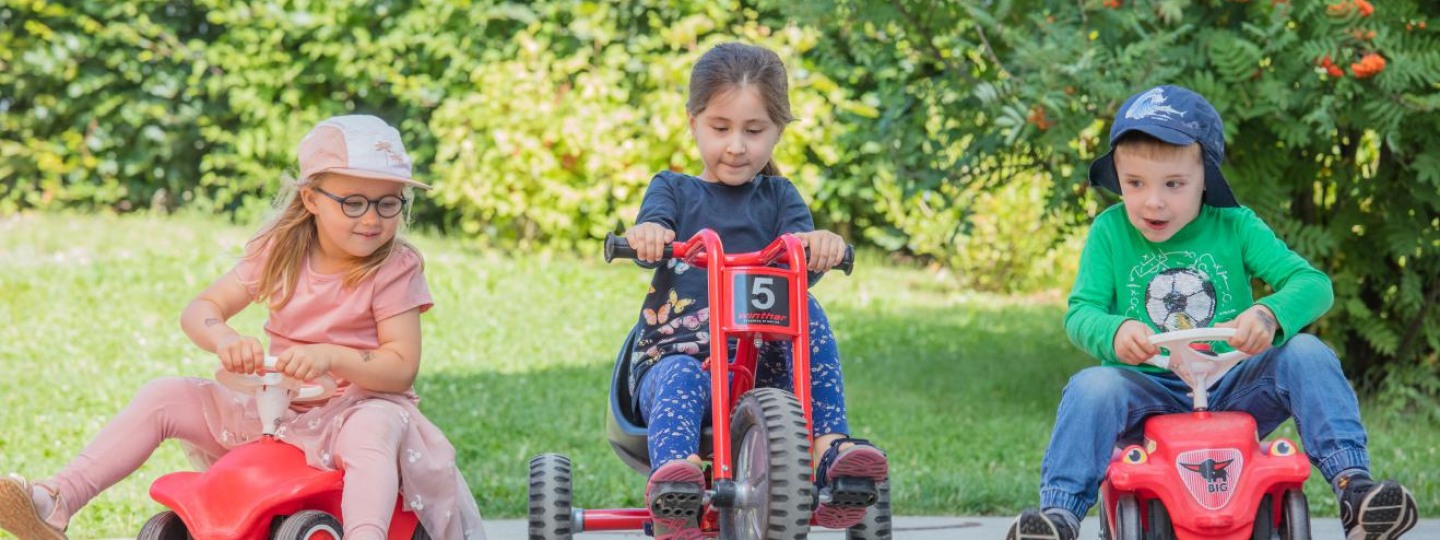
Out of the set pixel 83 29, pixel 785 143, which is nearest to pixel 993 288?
pixel 785 143

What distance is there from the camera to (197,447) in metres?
3.77

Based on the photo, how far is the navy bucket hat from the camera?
140 inches

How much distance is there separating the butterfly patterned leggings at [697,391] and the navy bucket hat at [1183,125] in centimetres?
78

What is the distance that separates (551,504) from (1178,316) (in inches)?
55.0

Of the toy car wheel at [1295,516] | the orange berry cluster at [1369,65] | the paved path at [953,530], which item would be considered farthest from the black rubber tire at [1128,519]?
the orange berry cluster at [1369,65]

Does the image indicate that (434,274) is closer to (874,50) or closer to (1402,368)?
(874,50)

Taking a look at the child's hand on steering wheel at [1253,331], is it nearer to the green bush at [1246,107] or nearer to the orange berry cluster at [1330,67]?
the green bush at [1246,107]

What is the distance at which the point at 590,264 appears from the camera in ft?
35.6

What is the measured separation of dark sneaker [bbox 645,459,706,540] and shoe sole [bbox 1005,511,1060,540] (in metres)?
0.63

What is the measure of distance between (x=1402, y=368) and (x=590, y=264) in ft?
17.8

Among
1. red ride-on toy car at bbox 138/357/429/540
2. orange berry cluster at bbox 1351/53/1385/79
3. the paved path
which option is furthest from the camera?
orange berry cluster at bbox 1351/53/1385/79

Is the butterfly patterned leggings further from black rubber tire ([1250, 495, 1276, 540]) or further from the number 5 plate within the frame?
black rubber tire ([1250, 495, 1276, 540])

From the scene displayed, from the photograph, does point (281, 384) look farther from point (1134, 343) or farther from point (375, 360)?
point (1134, 343)

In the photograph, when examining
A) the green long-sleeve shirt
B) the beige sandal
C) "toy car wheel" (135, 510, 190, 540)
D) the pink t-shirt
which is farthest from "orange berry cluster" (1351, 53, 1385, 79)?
the beige sandal
